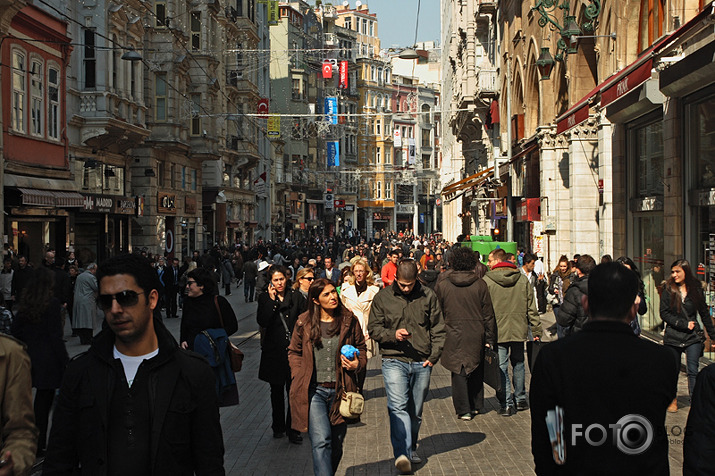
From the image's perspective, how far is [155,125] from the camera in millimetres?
35000

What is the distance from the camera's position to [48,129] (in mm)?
24328

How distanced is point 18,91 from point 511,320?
55.8 ft

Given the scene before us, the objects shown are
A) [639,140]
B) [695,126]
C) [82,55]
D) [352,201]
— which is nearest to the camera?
[695,126]

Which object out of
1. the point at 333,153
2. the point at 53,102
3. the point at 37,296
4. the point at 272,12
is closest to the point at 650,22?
the point at 37,296

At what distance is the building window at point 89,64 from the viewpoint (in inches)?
1083

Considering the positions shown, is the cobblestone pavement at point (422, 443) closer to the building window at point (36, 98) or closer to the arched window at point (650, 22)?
the arched window at point (650, 22)

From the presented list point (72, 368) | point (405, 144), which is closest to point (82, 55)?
point (72, 368)

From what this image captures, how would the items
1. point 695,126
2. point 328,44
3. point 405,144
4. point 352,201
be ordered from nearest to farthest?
point 695,126 → point 328,44 → point 352,201 → point 405,144

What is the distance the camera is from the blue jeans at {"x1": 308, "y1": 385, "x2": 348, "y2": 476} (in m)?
6.02

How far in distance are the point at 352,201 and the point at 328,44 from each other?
17944 millimetres

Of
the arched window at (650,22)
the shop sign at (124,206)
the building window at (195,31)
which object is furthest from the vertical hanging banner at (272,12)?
the arched window at (650,22)

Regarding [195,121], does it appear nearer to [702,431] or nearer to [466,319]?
[466,319]

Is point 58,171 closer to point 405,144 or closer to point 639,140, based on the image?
point 639,140

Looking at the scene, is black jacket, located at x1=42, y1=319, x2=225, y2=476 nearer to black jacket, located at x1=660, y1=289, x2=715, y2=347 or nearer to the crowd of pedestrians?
the crowd of pedestrians
